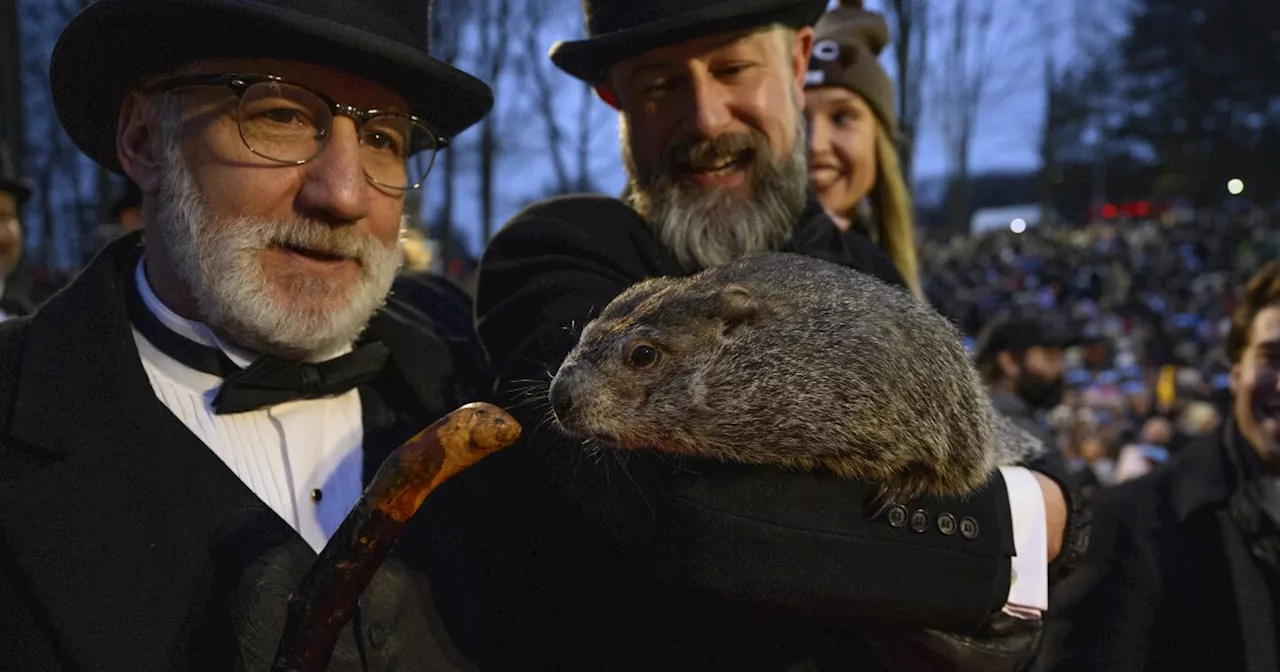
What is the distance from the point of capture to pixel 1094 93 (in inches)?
1204

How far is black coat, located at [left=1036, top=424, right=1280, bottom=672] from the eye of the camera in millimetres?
2236

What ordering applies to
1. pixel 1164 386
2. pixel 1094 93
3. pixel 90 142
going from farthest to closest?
pixel 1094 93, pixel 1164 386, pixel 90 142

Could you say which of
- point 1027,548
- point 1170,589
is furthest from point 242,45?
point 1170,589

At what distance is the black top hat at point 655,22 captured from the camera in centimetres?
214

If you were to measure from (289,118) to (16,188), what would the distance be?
5534mm

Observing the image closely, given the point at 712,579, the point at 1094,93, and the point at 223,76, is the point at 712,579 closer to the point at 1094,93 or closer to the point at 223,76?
the point at 223,76

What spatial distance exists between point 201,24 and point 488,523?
1249 millimetres

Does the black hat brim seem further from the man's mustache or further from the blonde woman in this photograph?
the man's mustache

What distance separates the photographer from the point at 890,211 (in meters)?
4.37

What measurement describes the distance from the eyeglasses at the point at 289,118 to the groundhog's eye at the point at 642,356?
3.00 ft

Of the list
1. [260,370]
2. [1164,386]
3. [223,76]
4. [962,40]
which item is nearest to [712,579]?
[260,370]

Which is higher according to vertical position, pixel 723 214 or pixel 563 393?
pixel 723 214

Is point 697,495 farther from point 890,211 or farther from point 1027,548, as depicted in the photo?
point 890,211

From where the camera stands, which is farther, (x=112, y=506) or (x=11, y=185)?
(x=11, y=185)
